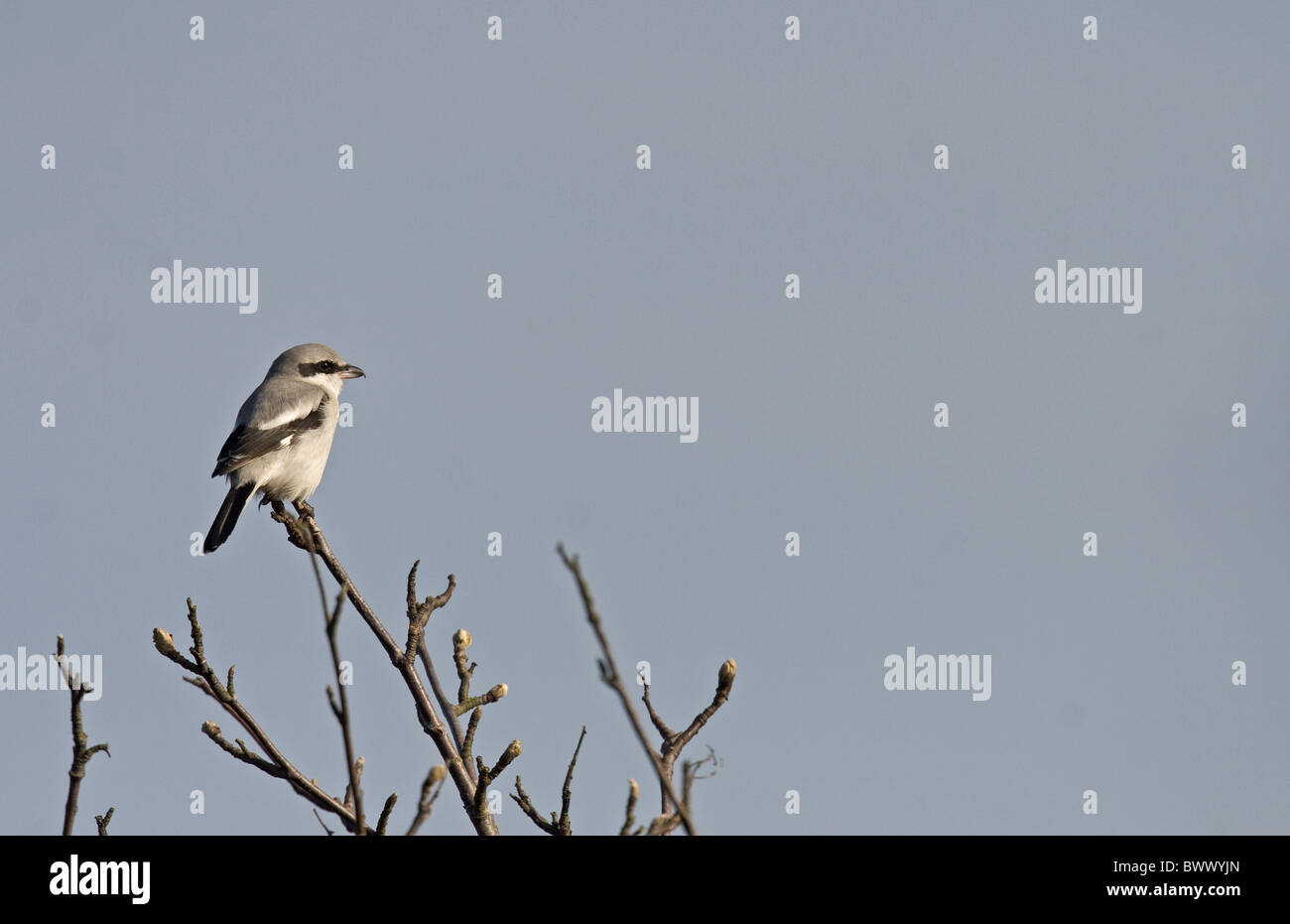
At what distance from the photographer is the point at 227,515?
6738 millimetres

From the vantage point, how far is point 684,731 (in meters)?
3.01

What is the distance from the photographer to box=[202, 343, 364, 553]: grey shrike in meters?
6.88

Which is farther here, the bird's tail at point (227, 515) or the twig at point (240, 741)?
the bird's tail at point (227, 515)

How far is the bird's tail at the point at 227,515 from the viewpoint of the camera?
652 centimetres

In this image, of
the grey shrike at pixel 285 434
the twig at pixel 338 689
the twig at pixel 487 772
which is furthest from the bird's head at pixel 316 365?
the twig at pixel 338 689

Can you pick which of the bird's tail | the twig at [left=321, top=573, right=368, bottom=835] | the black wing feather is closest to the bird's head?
the black wing feather

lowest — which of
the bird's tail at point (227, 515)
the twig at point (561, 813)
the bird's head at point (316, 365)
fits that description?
the twig at point (561, 813)

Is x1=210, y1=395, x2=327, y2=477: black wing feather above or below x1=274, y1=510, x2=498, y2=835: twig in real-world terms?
above

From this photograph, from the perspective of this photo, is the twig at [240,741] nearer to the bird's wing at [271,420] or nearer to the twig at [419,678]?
the twig at [419,678]

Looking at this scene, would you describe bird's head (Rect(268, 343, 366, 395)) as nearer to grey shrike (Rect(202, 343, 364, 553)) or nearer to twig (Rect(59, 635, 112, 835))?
grey shrike (Rect(202, 343, 364, 553))

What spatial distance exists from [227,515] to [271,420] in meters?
0.71

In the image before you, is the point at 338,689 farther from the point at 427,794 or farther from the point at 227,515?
the point at 227,515

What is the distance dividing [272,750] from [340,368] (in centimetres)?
537
